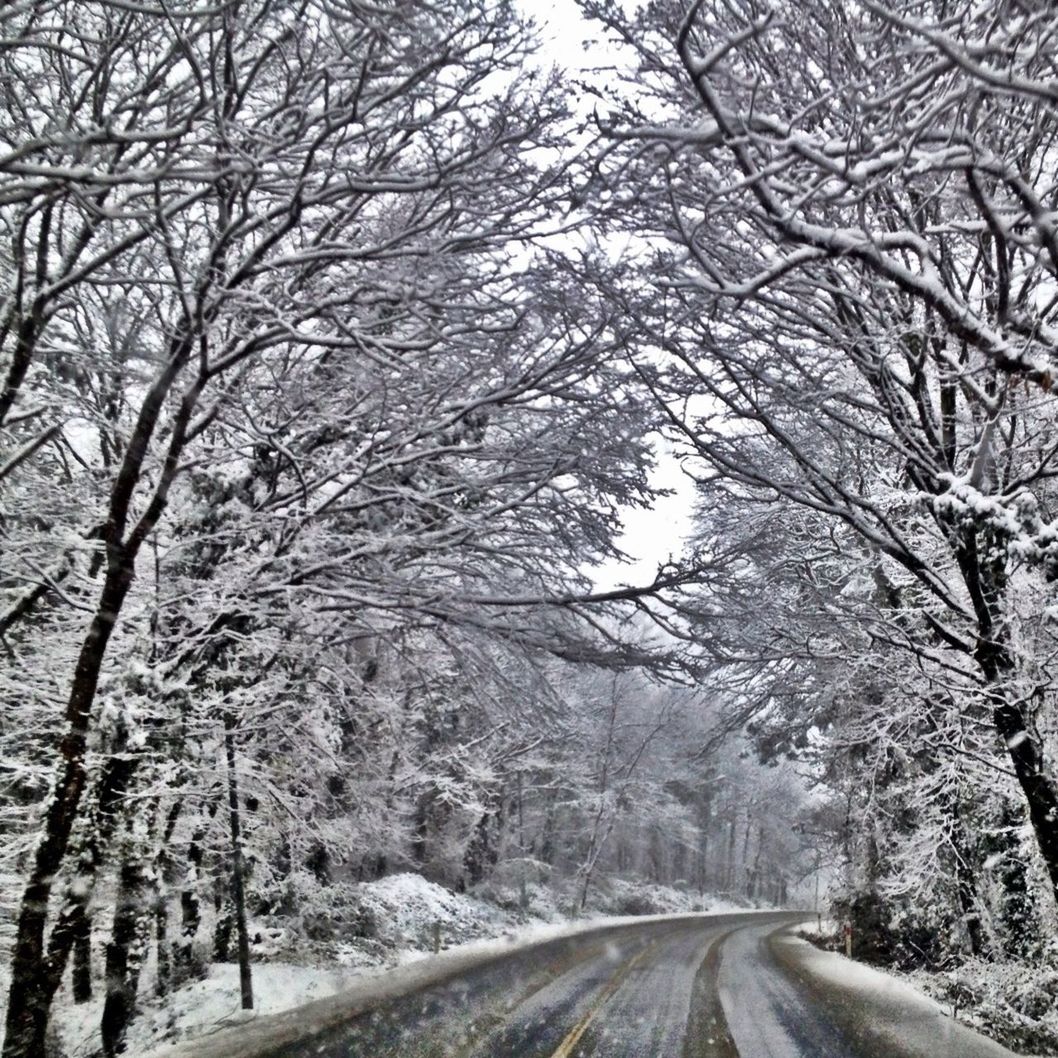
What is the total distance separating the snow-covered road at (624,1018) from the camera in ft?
25.8

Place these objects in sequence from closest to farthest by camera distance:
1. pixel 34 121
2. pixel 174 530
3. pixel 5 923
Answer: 1. pixel 34 121
2. pixel 5 923
3. pixel 174 530

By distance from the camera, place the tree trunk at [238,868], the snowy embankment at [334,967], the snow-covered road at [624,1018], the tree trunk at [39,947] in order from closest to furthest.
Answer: the tree trunk at [39,947] → the snow-covered road at [624,1018] → the tree trunk at [238,868] → the snowy embankment at [334,967]

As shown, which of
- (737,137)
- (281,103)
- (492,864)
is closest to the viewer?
(737,137)

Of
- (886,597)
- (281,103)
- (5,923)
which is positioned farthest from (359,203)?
(886,597)

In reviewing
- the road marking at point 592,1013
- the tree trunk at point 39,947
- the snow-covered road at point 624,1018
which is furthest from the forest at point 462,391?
the road marking at point 592,1013

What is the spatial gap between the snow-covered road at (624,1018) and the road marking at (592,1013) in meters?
0.03

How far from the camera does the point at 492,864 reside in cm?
3052

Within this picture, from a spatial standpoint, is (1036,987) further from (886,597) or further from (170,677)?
(170,677)

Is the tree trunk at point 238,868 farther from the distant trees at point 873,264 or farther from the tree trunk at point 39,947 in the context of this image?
the distant trees at point 873,264

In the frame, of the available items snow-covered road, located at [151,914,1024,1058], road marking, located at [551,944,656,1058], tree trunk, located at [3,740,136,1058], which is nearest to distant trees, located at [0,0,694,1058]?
tree trunk, located at [3,740,136,1058]

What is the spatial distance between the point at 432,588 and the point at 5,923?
550 cm

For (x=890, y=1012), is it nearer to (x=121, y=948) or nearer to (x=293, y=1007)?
(x=293, y=1007)

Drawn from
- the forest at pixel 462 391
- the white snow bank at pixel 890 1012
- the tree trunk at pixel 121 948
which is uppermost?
the forest at pixel 462 391

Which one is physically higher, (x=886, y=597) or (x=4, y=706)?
(x=886, y=597)
